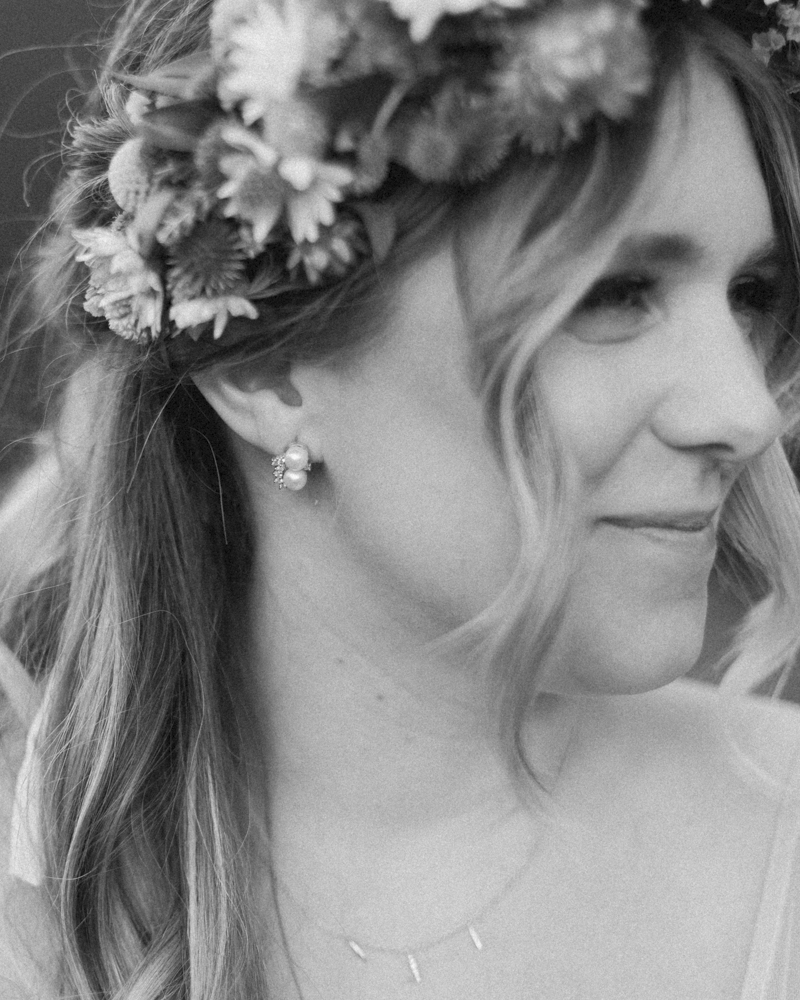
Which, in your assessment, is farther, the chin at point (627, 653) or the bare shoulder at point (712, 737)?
the bare shoulder at point (712, 737)

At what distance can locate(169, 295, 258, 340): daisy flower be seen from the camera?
5.31ft

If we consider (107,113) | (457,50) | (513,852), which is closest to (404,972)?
(513,852)

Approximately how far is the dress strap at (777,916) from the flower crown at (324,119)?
3.45 ft

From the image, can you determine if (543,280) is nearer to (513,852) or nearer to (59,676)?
(513,852)

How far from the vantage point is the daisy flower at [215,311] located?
162 centimetres

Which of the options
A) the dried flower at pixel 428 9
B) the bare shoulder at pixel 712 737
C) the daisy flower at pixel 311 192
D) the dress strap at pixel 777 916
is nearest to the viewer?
the dried flower at pixel 428 9

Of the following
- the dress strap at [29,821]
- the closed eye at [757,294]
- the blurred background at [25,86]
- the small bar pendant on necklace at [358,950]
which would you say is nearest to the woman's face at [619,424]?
the closed eye at [757,294]

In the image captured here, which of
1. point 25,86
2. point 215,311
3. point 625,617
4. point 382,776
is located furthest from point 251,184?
point 25,86

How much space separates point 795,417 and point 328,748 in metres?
0.92

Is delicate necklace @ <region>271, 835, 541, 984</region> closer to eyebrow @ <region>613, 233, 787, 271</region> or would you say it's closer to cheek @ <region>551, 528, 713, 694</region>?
cheek @ <region>551, 528, 713, 694</region>

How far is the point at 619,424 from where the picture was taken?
1564mm

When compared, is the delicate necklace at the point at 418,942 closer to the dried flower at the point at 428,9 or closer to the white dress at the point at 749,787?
the white dress at the point at 749,787

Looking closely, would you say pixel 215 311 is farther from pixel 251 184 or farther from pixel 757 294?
pixel 757 294

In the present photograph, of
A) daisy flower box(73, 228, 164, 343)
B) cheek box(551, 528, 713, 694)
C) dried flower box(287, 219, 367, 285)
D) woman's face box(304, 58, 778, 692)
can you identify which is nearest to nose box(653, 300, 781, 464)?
woman's face box(304, 58, 778, 692)
